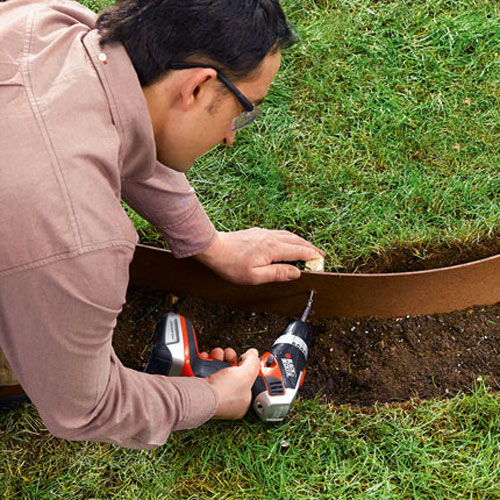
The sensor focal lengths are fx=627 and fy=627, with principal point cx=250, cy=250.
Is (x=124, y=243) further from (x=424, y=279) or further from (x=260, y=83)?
Result: (x=424, y=279)

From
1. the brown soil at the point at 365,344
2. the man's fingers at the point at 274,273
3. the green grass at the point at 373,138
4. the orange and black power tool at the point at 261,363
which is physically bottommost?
the brown soil at the point at 365,344

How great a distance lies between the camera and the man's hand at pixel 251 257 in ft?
8.29

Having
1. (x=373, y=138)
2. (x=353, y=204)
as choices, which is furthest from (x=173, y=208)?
(x=373, y=138)

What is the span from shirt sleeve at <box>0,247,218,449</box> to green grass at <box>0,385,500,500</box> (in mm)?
571

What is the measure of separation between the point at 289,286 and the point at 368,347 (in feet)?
1.42

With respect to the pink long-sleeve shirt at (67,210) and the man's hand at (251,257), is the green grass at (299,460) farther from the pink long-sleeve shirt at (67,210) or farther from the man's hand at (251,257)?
the pink long-sleeve shirt at (67,210)

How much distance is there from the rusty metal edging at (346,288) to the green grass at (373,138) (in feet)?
0.55

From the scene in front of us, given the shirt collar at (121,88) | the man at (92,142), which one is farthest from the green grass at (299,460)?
the shirt collar at (121,88)

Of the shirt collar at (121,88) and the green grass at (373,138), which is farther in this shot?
the green grass at (373,138)

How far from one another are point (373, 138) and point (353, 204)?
40 cm

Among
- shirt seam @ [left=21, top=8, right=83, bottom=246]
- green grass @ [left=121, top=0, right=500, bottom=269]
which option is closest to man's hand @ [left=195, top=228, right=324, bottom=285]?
green grass @ [left=121, top=0, right=500, bottom=269]

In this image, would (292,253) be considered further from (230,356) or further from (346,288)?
(230,356)

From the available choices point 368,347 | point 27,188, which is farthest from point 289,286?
point 27,188

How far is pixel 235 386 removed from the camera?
2205mm
